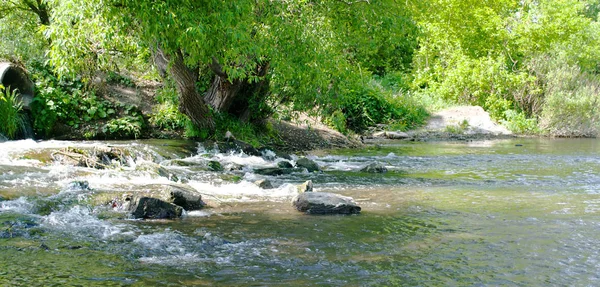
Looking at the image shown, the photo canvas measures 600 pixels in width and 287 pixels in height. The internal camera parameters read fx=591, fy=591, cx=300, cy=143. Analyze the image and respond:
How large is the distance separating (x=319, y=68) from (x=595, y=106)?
19.4 metres

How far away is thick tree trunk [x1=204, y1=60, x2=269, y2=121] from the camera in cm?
1602

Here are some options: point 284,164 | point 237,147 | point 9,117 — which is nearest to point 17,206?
point 284,164

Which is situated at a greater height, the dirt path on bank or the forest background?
the forest background

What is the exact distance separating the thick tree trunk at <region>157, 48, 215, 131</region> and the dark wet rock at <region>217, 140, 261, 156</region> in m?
1.08

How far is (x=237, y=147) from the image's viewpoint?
15.0 metres

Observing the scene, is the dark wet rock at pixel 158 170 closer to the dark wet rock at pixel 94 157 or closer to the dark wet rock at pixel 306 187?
the dark wet rock at pixel 94 157

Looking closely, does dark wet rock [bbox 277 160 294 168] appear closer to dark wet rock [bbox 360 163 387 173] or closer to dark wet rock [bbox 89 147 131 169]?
dark wet rock [bbox 360 163 387 173]

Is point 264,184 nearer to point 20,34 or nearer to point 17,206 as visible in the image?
point 17,206

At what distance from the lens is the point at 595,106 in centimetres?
2770

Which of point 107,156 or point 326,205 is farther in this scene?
point 107,156

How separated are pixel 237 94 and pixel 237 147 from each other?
7.78 feet

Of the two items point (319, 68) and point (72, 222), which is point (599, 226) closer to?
point (72, 222)

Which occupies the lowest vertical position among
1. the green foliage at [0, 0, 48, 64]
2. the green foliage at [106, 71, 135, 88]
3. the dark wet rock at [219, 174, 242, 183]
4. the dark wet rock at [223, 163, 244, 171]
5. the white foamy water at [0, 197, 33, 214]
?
the white foamy water at [0, 197, 33, 214]

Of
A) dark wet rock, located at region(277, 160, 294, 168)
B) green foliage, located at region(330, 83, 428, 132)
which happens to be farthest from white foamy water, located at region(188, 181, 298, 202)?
green foliage, located at region(330, 83, 428, 132)
